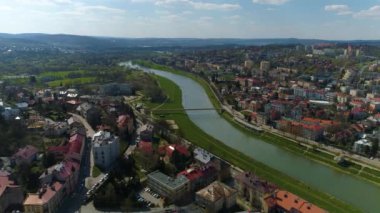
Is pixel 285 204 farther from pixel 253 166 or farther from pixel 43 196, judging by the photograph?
pixel 43 196

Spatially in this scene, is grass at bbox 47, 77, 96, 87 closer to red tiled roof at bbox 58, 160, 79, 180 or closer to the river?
the river

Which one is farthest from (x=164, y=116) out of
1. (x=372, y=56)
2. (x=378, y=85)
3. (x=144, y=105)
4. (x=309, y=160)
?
(x=372, y=56)

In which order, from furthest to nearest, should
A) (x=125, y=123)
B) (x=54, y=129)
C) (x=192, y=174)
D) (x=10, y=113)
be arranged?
(x=10, y=113)
(x=125, y=123)
(x=54, y=129)
(x=192, y=174)

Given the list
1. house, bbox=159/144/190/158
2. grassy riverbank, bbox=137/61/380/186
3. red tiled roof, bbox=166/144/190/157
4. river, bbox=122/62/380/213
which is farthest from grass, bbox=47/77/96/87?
red tiled roof, bbox=166/144/190/157

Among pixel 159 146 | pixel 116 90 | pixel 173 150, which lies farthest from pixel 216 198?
pixel 116 90

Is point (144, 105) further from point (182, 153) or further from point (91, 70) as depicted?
point (91, 70)

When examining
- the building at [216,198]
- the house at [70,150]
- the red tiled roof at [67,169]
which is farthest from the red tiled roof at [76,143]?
the building at [216,198]
